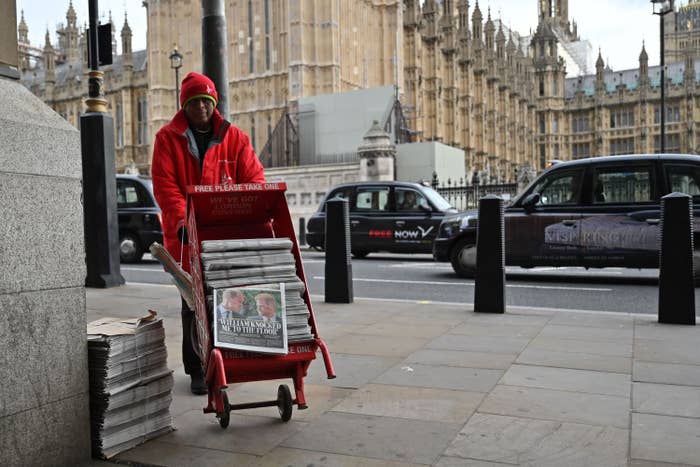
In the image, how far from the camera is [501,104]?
237ft

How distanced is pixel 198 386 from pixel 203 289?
1.05 metres

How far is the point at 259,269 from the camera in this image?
11.2 feet

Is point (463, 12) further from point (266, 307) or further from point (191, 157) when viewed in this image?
point (266, 307)

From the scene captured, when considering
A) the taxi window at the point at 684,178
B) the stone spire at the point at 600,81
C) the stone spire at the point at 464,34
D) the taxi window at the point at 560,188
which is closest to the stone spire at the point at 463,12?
the stone spire at the point at 464,34

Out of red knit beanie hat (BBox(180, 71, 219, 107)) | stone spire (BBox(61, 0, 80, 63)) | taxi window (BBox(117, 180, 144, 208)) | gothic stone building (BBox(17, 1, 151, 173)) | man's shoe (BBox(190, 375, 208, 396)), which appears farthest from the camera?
stone spire (BBox(61, 0, 80, 63))

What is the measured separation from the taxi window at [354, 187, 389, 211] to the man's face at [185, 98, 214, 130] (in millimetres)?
11488

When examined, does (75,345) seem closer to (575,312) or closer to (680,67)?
(575,312)

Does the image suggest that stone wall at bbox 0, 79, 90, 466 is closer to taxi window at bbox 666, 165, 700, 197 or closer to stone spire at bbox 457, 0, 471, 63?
taxi window at bbox 666, 165, 700, 197

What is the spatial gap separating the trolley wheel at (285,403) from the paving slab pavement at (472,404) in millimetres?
48

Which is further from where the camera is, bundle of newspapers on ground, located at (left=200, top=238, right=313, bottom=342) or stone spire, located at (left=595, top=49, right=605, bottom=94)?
stone spire, located at (left=595, top=49, right=605, bottom=94)

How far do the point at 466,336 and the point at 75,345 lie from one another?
11.6 feet

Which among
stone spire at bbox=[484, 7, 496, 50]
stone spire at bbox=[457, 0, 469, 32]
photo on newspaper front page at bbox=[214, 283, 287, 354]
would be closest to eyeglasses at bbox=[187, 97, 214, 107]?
photo on newspaper front page at bbox=[214, 283, 287, 354]

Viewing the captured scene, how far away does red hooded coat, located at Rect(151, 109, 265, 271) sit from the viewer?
3.91 m

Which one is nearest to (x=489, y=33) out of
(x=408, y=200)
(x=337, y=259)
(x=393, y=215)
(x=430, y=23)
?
(x=430, y=23)
